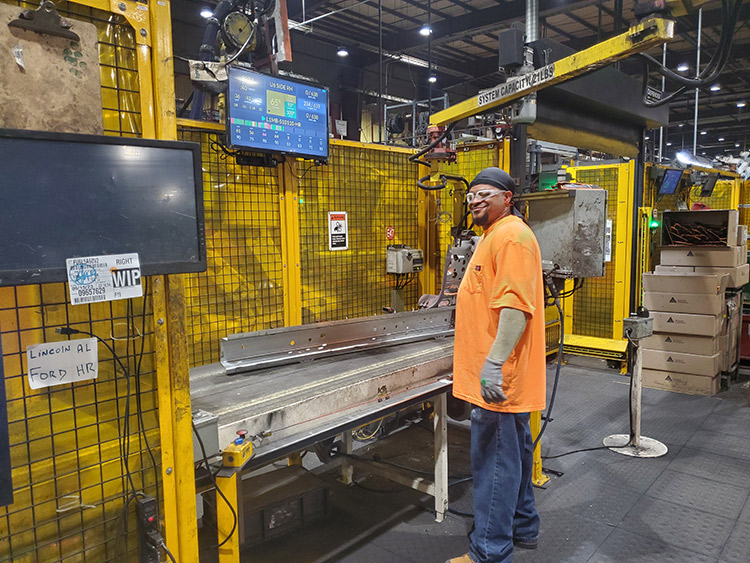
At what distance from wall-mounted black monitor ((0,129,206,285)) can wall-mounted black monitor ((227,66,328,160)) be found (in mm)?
A: 1889

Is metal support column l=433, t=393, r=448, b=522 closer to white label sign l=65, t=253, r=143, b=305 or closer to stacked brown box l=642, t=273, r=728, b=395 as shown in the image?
white label sign l=65, t=253, r=143, b=305

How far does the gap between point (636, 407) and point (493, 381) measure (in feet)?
6.91

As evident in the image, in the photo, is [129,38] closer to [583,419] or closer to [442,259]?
[442,259]

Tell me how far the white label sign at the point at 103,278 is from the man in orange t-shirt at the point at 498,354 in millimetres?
1515

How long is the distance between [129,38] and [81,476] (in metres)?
1.21

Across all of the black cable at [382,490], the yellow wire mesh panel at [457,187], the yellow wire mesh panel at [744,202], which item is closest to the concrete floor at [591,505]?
the black cable at [382,490]

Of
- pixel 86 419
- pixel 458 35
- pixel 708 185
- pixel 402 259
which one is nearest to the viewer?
pixel 86 419

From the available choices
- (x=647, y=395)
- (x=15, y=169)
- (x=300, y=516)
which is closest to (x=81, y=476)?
(x=15, y=169)

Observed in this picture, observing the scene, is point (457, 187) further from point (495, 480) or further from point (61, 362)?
point (61, 362)

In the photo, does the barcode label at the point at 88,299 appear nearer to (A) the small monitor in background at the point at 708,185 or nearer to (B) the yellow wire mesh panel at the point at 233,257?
(B) the yellow wire mesh panel at the point at 233,257

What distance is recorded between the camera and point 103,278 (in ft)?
4.00

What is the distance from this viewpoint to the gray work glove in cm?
222

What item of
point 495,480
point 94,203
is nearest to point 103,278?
point 94,203

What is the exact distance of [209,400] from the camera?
200cm
